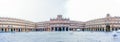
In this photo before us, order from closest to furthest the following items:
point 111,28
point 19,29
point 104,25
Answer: point 111,28
point 104,25
point 19,29

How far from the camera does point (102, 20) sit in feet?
596

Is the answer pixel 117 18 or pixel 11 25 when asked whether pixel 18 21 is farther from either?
pixel 117 18

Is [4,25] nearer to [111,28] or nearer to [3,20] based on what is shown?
[3,20]

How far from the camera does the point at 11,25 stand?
17412 cm

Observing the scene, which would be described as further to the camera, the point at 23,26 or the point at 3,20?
the point at 23,26

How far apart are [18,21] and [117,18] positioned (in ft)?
225

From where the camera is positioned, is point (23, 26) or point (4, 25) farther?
point (23, 26)

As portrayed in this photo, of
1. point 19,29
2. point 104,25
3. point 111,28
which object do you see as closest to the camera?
point 111,28

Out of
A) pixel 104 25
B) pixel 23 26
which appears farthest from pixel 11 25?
pixel 104 25

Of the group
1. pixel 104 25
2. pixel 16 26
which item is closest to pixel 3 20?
pixel 16 26

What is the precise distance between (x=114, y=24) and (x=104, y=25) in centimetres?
1097

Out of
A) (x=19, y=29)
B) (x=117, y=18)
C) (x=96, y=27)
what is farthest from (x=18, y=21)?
(x=117, y=18)

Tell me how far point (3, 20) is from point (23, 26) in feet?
105

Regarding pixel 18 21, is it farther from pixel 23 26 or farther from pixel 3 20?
pixel 3 20
